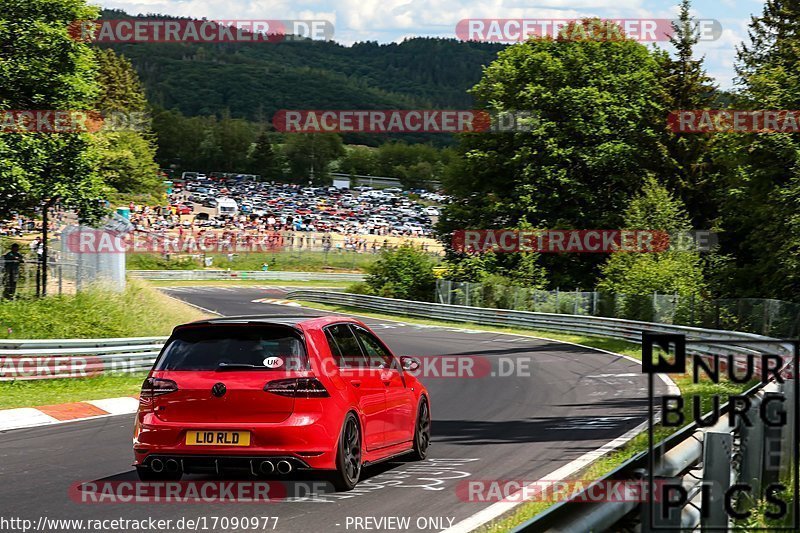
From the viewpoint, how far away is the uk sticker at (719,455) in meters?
4.85

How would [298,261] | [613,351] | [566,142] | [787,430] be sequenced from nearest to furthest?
[787,430]
[613,351]
[566,142]
[298,261]

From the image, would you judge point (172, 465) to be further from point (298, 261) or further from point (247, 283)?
point (298, 261)

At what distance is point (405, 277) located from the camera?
60562 millimetres

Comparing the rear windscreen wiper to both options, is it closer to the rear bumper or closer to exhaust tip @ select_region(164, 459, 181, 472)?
the rear bumper

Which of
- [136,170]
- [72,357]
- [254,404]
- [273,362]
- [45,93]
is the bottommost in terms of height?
[72,357]

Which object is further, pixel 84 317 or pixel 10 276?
pixel 10 276

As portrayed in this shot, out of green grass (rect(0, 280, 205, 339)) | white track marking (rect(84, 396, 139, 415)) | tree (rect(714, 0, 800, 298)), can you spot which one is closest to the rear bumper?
white track marking (rect(84, 396, 139, 415))

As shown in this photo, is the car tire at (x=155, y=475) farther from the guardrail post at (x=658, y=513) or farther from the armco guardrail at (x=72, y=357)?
the armco guardrail at (x=72, y=357)

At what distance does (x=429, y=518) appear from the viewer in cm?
874

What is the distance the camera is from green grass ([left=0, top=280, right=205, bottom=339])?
82.0 feet

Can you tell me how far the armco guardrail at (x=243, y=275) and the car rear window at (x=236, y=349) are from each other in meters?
67.9

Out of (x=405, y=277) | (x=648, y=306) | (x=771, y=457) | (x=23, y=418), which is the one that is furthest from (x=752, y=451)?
(x=405, y=277)

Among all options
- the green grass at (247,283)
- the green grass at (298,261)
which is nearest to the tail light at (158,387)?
the green grass at (247,283)

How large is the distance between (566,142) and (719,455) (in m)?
51.7
